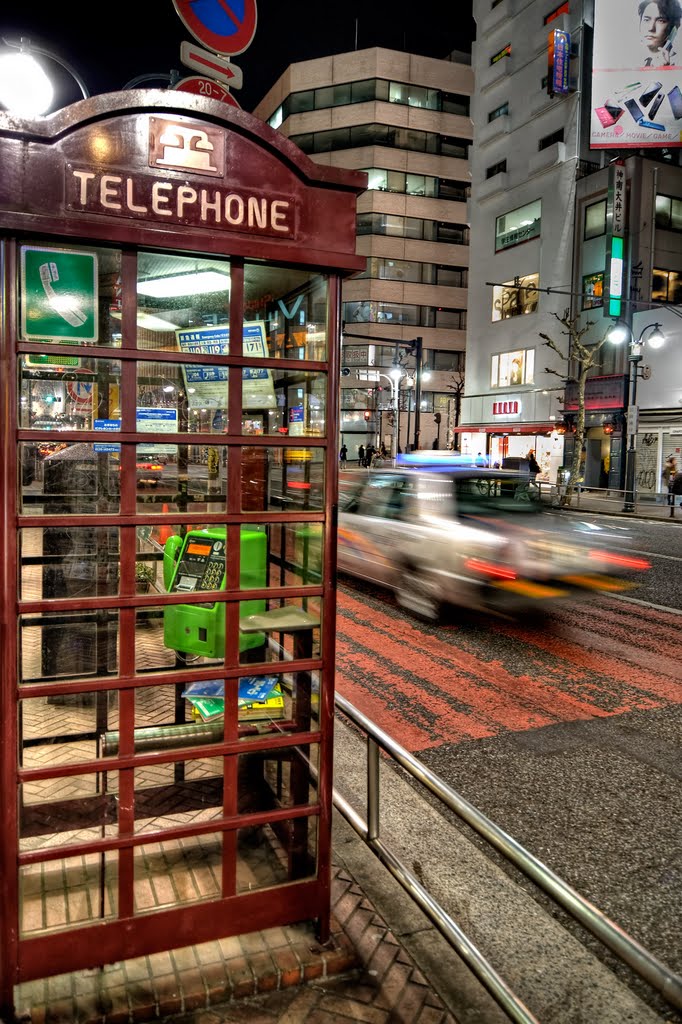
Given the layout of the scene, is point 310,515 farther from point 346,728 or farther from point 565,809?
point 346,728

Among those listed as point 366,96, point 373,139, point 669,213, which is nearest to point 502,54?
point 373,139

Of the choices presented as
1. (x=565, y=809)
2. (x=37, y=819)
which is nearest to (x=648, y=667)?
(x=565, y=809)

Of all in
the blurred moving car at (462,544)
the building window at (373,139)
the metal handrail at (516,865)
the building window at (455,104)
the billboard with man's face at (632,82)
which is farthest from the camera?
the building window at (455,104)

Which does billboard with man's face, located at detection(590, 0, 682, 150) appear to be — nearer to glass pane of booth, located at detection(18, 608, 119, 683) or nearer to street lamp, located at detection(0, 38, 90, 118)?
street lamp, located at detection(0, 38, 90, 118)

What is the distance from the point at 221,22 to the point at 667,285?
34.9m

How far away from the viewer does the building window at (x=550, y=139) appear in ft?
125

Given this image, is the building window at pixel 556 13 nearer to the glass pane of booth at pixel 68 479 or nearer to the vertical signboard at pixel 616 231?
the vertical signboard at pixel 616 231

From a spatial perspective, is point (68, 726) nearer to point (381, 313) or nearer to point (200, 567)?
point (200, 567)

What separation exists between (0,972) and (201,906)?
2.40ft

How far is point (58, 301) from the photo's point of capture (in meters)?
2.51

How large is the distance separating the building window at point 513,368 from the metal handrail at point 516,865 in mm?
38391

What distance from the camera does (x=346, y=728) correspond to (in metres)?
5.79

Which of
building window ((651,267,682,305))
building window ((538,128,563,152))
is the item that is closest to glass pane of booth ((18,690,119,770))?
building window ((651,267,682,305))

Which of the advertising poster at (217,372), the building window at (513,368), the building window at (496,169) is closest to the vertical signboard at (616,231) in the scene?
the building window at (513,368)
